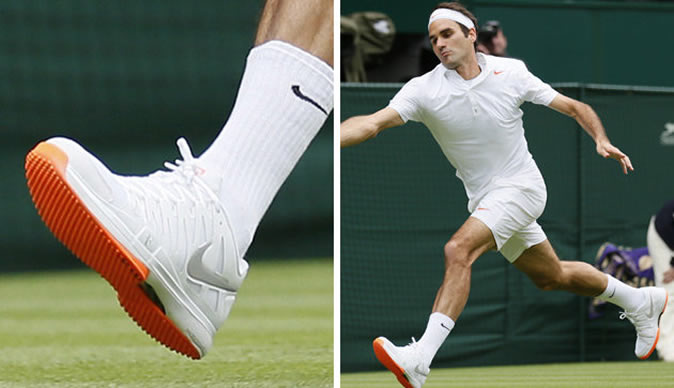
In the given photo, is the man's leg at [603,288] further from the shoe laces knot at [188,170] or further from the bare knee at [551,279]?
the shoe laces knot at [188,170]

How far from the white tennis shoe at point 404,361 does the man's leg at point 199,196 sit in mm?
970

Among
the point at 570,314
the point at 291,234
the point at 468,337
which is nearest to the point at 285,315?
the point at 468,337

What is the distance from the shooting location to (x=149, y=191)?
2.52 m

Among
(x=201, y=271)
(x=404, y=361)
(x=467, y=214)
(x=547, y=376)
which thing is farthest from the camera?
(x=467, y=214)

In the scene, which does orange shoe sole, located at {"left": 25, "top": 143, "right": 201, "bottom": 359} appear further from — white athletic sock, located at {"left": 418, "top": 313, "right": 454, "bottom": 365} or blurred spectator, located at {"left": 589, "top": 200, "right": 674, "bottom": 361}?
blurred spectator, located at {"left": 589, "top": 200, "right": 674, "bottom": 361}

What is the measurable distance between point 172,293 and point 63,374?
123 centimetres

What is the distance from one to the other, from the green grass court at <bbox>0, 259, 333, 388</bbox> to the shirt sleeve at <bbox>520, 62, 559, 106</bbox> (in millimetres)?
950

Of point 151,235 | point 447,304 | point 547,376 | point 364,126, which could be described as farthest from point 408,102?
point 547,376

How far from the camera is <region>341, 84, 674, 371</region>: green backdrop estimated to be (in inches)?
247

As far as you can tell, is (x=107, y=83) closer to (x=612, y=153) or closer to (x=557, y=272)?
(x=557, y=272)

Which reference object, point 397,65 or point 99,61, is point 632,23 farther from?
point 99,61

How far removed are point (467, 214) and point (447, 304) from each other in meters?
2.62

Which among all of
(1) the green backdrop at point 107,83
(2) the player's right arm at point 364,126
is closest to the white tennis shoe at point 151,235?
(2) the player's right arm at point 364,126

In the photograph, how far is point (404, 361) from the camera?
3.48 meters
